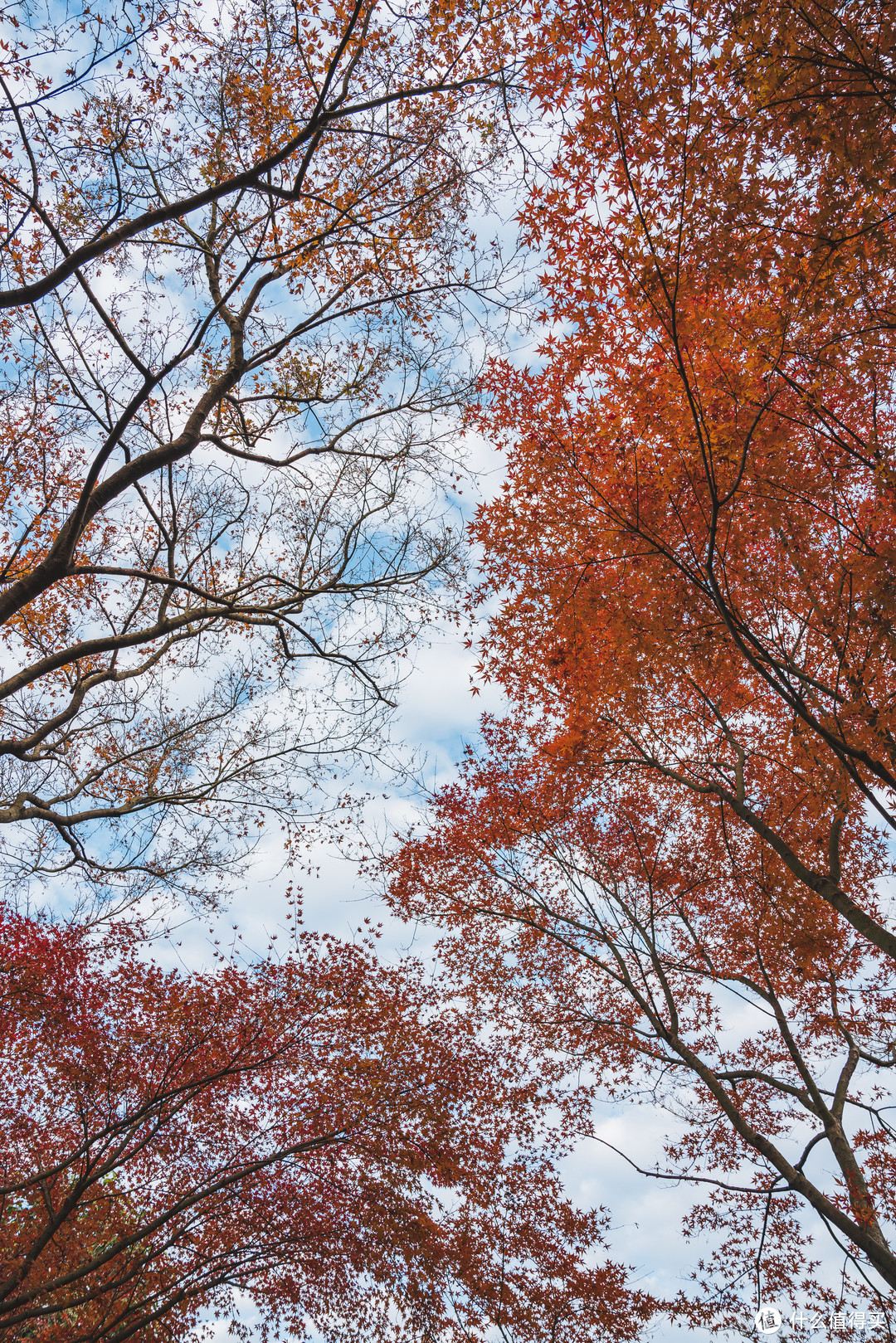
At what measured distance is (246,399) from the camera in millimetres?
7352

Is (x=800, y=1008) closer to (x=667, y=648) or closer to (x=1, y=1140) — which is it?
(x=667, y=648)

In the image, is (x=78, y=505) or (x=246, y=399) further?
(x=246, y=399)

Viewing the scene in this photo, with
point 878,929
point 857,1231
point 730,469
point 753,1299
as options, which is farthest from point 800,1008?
point 730,469

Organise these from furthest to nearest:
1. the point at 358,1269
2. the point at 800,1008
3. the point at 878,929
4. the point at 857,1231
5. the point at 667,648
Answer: the point at 800,1008, the point at 358,1269, the point at 667,648, the point at 857,1231, the point at 878,929

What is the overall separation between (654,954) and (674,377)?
255 inches

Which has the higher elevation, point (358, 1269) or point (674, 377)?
point (674, 377)

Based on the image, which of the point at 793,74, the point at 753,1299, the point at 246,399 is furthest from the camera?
the point at 753,1299

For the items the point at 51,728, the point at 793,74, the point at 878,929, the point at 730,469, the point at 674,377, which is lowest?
the point at 51,728

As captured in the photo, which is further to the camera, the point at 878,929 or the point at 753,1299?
the point at 753,1299

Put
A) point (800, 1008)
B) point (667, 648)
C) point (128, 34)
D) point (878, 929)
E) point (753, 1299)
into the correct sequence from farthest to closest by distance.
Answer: point (800, 1008) → point (753, 1299) → point (667, 648) → point (878, 929) → point (128, 34)

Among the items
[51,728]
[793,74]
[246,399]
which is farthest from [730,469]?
[51,728]

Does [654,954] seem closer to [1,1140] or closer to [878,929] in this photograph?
[878,929]

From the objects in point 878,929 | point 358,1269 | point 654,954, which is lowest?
point 358,1269

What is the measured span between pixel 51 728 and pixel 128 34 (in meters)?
5.88
